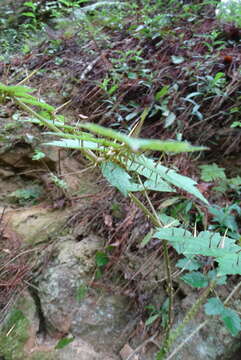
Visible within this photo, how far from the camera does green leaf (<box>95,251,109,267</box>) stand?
1.65m

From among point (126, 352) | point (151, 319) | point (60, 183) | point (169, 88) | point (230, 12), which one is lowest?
point (126, 352)

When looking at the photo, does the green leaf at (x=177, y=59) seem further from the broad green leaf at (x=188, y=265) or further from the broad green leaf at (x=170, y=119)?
the broad green leaf at (x=188, y=265)

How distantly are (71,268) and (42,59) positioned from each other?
2.41 metres

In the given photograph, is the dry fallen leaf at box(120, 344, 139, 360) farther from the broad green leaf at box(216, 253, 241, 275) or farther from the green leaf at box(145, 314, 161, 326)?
the broad green leaf at box(216, 253, 241, 275)

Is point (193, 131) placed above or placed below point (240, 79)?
below

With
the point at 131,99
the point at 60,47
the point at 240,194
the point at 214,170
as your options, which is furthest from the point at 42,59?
the point at 240,194

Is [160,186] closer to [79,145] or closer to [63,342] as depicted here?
[79,145]

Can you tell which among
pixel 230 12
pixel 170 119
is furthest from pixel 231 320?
pixel 230 12

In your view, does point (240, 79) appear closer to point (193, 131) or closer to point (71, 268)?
point (193, 131)

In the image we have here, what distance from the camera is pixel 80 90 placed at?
262 centimetres

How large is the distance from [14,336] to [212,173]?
1.46m

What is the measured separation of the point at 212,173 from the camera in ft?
5.98

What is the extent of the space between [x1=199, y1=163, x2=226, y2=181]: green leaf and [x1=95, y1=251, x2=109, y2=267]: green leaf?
777 millimetres

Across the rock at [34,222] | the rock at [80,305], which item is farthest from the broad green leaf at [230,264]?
the rock at [34,222]
